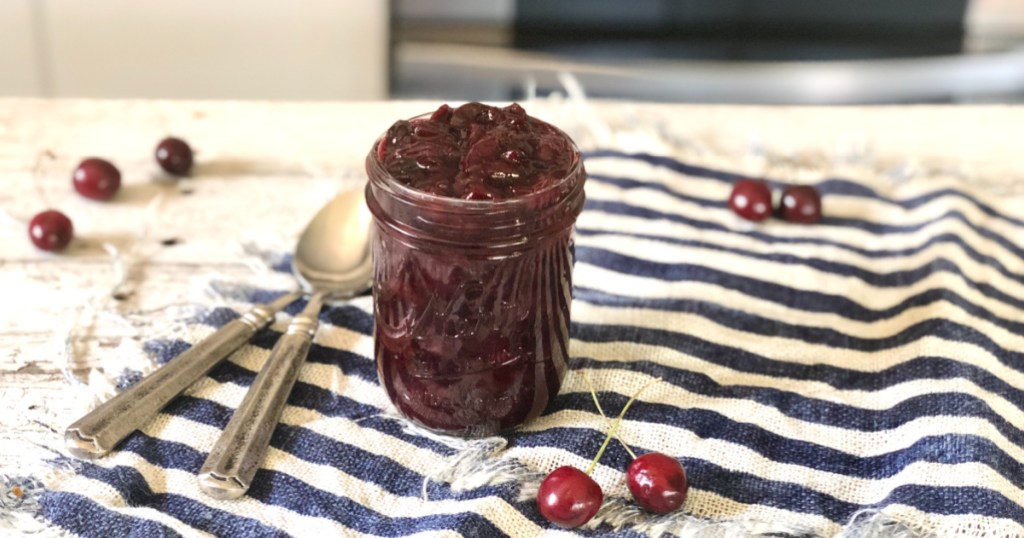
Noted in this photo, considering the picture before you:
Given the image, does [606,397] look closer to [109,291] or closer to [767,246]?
[767,246]

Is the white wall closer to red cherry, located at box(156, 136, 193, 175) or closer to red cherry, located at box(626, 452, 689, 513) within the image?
red cherry, located at box(156, 136, 193, 175)

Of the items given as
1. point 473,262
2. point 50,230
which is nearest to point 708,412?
→ point 473,262

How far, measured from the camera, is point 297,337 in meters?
0.75

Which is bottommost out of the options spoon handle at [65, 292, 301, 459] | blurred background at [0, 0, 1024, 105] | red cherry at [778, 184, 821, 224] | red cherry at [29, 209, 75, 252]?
spoon handle at [65, 292, 301, 459]

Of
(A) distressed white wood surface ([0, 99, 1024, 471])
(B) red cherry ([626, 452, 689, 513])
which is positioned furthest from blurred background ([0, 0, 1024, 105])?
(B) red cherry ([626, 452, 689, 513])

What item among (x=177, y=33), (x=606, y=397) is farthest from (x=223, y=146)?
(x=177, y=33)

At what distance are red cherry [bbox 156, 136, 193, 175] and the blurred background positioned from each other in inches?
25.6

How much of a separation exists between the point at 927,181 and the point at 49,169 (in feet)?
3.00

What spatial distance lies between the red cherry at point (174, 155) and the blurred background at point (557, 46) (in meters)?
0.65

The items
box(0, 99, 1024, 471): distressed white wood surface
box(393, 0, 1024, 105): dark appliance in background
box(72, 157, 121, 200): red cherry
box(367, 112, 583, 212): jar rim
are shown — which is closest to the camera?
box(367, 112, 583, 212): jar rim

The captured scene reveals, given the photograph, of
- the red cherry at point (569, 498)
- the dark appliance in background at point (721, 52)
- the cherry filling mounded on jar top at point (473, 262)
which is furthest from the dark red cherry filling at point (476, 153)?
the dark appliance in background at point (721, 52)

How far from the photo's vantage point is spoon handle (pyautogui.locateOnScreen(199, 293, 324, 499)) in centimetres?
62

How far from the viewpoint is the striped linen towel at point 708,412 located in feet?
2.02

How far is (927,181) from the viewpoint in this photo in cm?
104
